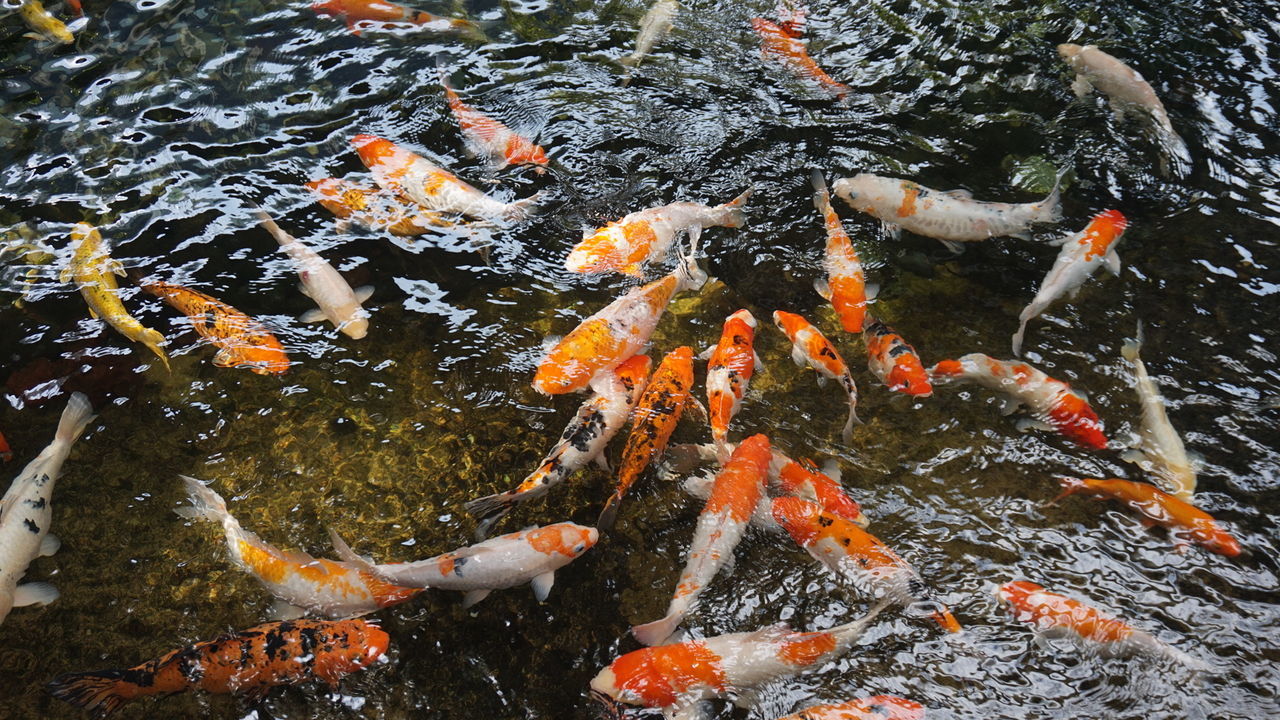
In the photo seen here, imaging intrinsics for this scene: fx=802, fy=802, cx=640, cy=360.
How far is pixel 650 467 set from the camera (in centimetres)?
388

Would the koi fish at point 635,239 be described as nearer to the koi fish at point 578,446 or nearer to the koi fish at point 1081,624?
the koi fish at point 578,446

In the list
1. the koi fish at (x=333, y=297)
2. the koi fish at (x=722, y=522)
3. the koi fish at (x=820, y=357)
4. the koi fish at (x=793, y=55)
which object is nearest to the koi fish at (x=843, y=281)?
the koi fish at (x=820, y=357)

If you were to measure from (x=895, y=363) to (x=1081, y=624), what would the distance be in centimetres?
149

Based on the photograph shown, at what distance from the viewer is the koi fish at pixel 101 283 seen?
14.1 feet

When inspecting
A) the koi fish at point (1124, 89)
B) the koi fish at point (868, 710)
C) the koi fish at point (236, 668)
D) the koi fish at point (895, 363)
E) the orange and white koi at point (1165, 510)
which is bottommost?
the koi fish at point (236, 668)

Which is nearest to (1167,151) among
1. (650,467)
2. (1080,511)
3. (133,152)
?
(1080,511)

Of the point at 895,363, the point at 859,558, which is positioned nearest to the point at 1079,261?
the point at 895,363

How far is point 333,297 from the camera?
14.7 ft

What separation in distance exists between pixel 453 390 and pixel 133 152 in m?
2.91

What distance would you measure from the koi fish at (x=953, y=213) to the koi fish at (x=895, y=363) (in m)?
0.88

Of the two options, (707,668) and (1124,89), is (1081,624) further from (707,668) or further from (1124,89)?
(1124,89)

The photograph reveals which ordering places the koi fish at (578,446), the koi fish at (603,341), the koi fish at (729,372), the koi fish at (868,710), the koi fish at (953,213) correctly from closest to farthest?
1. the koi fish at (868,710)
2. the koi fish at (578,446)
3. the koi fish at (729,372)
4. the koi fish at (603,341)
5. the koi fish at (953,213)

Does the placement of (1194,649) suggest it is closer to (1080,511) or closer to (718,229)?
(1080,511)

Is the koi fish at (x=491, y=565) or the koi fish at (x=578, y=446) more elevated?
the koi fish at (x=578, y=446)
